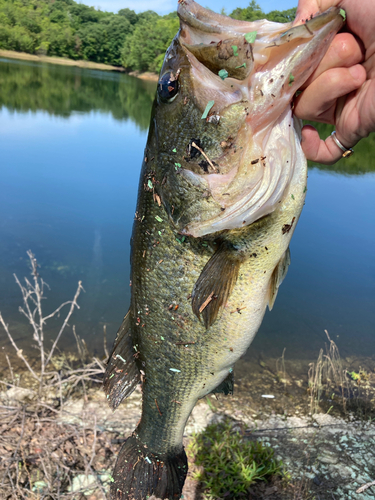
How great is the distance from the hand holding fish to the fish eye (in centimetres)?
51

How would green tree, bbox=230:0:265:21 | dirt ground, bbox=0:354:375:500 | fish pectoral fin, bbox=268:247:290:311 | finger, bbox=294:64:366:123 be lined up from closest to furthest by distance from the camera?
finger, bbox=294:64:366:123 → fish pectoral fin, bbox=268:247:290:311 → dirt ground, bbox=0:354:375:500 → green tree, bbox=230:0:265:21

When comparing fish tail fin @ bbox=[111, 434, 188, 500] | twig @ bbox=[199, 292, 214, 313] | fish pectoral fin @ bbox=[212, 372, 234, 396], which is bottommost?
fish tail fin @ bbox=[111, 434, 188, 500]

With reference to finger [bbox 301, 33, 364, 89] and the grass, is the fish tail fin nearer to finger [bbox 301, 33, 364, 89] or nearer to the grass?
finger [bbox 301, 33, 364, 89]

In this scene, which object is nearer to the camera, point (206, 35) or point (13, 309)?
point (206, 35)

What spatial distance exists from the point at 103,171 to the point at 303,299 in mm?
9622

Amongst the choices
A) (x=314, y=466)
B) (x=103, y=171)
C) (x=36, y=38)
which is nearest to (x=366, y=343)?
(x=314, y=466)

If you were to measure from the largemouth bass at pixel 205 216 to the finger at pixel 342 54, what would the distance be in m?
0.05

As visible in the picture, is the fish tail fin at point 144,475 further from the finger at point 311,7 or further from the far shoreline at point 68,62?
the far shoreline at point 68,62

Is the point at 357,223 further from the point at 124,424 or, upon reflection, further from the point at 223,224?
the point at 223,224

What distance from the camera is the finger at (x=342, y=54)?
4.32ft

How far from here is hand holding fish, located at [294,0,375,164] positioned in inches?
49.1

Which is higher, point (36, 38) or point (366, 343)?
point (36, 38)

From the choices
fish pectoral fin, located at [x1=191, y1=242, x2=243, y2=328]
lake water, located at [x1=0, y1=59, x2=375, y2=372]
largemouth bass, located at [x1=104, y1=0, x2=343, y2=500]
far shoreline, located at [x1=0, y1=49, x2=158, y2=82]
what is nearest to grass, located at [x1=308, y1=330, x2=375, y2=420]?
lake water, located at [x1=0, y1=59, x2=375, y2=372]

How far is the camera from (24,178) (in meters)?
12.0
